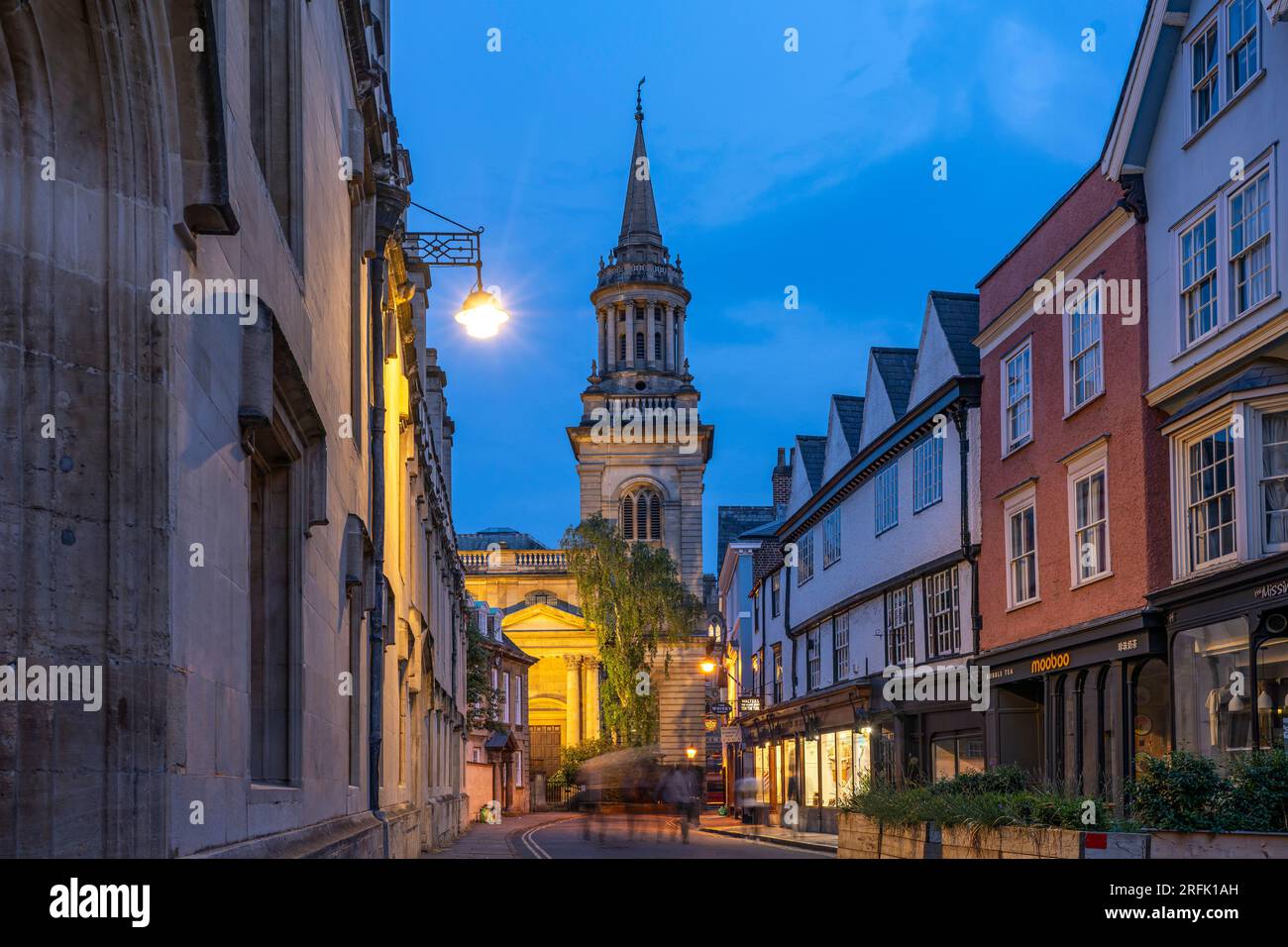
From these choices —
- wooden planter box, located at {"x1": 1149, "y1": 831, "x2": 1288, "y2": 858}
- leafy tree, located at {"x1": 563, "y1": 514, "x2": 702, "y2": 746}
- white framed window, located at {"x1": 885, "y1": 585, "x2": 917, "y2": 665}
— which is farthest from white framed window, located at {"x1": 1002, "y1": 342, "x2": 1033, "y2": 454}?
leafy tree, located at {"x1": 563, "y1": 514, "x2": 702, "y2": 746}

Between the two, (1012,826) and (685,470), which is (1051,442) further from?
(685,470)

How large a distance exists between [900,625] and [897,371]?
602 cm

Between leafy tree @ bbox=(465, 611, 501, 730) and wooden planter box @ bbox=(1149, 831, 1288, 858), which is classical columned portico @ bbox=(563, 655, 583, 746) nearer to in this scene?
leafy tree @ bbox=(465, 611, 501, 730)

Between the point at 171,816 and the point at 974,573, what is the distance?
2391 centimetres

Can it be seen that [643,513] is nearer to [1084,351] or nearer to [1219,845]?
[1084,351]

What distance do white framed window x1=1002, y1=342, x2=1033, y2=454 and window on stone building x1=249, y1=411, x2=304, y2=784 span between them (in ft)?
58.0

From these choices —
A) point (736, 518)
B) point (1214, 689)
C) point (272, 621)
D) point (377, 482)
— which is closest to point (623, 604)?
point (736, 518)

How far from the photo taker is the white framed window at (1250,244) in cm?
1781

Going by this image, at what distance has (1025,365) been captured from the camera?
26.1 metres

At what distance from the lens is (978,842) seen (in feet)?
52.4

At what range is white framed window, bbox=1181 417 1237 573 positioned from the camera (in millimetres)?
18453

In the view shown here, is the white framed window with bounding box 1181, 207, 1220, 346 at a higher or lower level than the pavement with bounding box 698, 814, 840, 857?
higher
